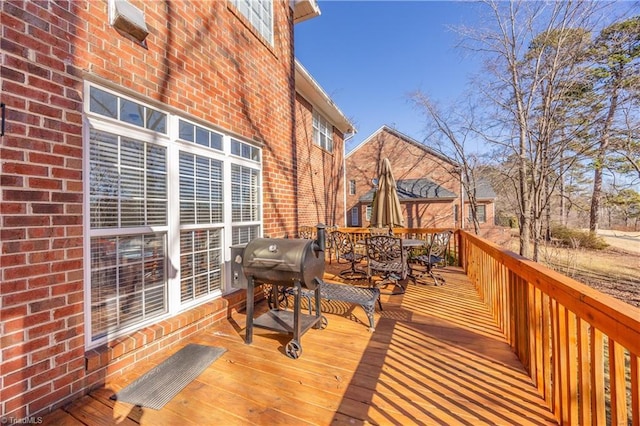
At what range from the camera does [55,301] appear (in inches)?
78.3

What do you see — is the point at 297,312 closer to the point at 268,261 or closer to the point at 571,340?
the point at 268,261

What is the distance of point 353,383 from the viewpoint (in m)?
2.34

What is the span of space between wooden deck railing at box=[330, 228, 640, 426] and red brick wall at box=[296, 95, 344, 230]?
20.6 feet

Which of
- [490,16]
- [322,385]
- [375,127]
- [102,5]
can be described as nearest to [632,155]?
[490,16]

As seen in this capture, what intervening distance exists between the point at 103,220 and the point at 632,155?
11456 mm

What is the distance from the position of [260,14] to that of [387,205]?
4268 mm

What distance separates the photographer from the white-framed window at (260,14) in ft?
13.9

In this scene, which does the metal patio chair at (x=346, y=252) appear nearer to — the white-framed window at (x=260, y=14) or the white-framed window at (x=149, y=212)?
the white-framed window at (x=149, y=212)

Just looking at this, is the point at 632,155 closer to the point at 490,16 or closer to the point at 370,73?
the point at 490,16

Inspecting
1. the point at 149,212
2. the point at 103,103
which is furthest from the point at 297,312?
the point at 103,103

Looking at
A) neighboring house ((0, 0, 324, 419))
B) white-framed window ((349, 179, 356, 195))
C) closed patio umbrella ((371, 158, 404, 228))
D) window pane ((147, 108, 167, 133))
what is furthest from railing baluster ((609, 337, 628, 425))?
white-framed window ((349, 179, 356, 195))

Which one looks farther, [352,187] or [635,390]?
[352,187]

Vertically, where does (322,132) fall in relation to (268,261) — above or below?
above

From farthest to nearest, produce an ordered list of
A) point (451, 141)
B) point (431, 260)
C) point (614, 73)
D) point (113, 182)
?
point (451, 141) < point (614, 73) < point (431, 260) < point (113, 182)
